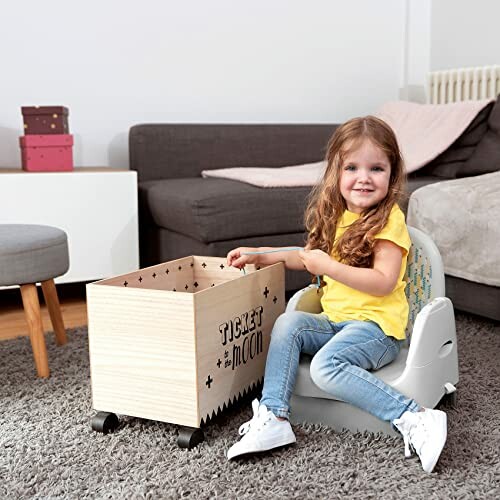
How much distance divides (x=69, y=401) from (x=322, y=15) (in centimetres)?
259

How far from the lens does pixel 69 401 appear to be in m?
1.63

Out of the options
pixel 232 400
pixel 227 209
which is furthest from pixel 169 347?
pixel 227 209

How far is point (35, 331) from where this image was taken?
5.95 feet

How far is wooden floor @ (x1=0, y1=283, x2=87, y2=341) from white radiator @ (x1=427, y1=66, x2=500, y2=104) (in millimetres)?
2011

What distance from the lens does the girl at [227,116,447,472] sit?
4.46ft

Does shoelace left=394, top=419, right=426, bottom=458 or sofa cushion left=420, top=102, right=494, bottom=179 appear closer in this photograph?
shoelace left=394, top=419, right=426, bottom=458

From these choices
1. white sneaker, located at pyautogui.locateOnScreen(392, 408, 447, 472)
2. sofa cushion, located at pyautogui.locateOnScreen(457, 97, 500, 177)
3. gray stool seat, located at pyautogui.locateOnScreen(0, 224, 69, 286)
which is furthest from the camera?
sofa cushion, located at pyautogui.locateOnScreen(457, 97, 500, 177)

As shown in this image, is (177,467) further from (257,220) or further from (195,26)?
(195,26)

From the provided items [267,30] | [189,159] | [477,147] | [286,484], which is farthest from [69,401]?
[267,30]

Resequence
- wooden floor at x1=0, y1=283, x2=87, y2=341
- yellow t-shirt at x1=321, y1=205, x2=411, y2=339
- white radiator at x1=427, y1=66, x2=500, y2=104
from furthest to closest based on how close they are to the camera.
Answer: white radiator at x1=427, y1=66, x2=500, y2=104, wooden floor at x1=0, y1=283, x2=87, y2=341, yellow t-shirt at x1=321, y1=205, x2=411, y2=339

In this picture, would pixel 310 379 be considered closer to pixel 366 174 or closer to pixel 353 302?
pixel 353 302

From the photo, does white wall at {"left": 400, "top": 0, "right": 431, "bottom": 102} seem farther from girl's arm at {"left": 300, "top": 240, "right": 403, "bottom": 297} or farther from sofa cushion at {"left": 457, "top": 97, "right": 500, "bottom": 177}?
girl's arm at {"left": 300, "top": 240, "right": 403, "bottom": 297}

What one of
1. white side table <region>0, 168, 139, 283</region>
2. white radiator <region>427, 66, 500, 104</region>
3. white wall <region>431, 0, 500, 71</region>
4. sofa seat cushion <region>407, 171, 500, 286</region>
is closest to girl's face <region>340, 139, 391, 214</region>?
sofa seat cushion <region>407, 171, 500, 286</region>

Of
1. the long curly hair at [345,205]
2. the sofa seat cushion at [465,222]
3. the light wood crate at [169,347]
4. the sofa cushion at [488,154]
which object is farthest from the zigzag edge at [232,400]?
the sofa cushion at [488,154]
